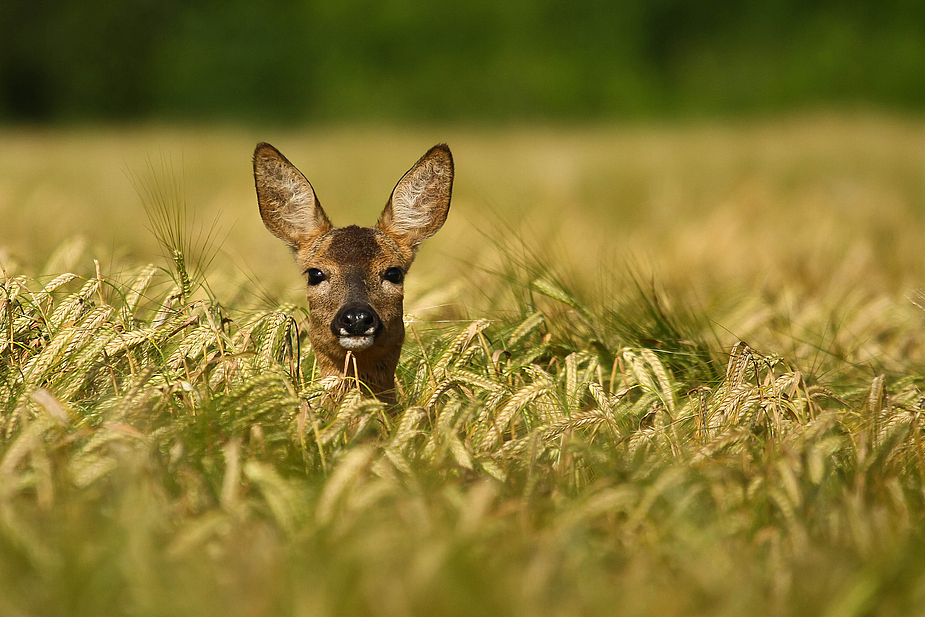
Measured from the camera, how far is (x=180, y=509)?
2.00m

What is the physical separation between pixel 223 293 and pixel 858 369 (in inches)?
101

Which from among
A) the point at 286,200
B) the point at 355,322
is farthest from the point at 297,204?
the point at 355,322

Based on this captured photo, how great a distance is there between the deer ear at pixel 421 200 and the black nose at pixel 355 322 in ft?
1.78

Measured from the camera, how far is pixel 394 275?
3145 mm

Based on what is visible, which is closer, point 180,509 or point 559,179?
point 180,509

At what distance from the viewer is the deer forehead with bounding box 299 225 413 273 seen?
3.08m

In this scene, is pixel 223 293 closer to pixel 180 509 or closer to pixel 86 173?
pixel 180 509

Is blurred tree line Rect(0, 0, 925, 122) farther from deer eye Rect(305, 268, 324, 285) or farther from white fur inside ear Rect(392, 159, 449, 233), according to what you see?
deer eye Rect(305, 268, 324, 285)

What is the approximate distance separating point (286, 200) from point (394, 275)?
462 mm

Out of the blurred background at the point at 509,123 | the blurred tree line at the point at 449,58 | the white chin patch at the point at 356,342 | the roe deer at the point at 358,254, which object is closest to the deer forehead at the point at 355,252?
the roe deer at the point at 358,254

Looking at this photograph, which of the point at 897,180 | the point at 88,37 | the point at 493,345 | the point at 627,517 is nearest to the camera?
the point at 627,517

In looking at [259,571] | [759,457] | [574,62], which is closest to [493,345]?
[759,457]

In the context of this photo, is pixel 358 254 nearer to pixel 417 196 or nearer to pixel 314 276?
pixel 314 276

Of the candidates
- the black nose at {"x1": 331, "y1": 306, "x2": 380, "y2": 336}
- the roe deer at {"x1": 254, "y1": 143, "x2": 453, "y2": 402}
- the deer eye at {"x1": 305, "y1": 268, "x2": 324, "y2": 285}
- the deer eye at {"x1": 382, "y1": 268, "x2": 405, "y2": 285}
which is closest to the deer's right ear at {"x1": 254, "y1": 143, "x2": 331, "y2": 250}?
the roe deer at {"x1": 254, "y1": 143, "x2": 453, "y2": 402}
